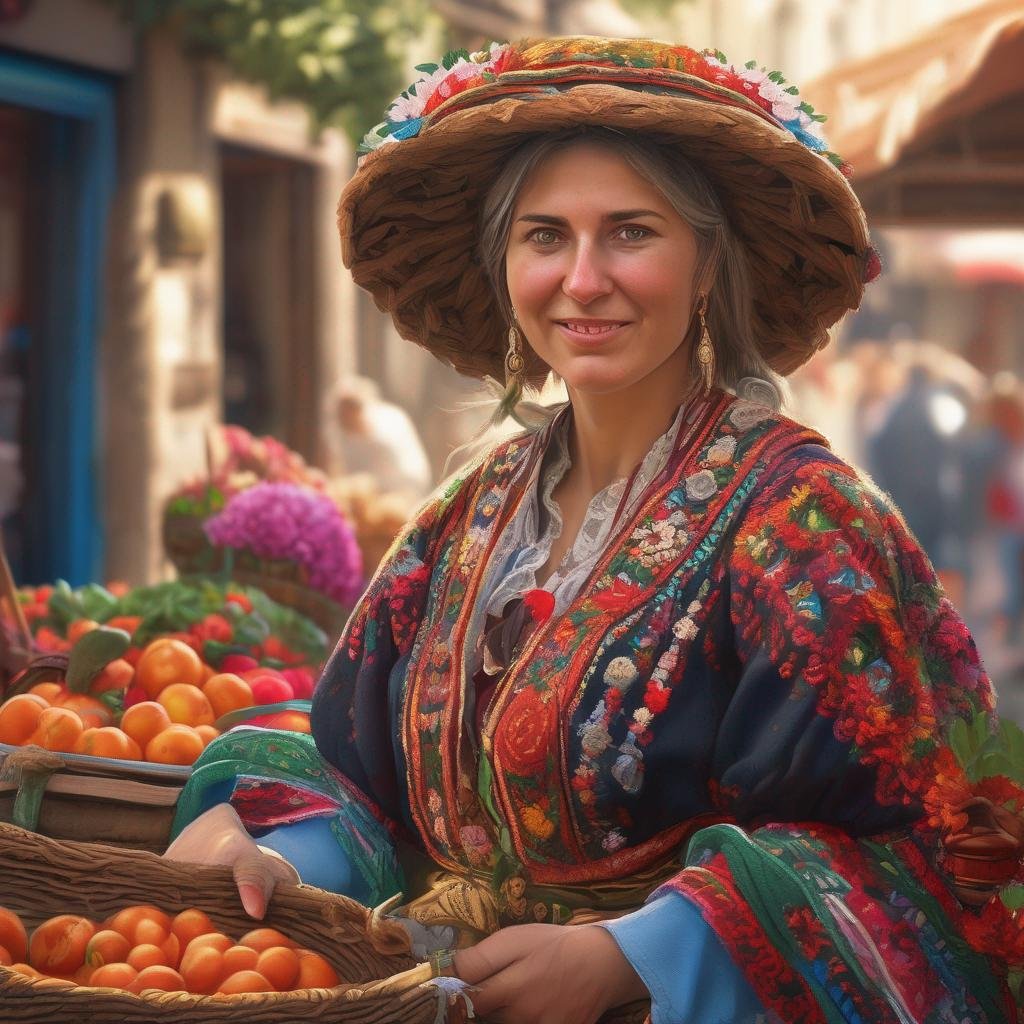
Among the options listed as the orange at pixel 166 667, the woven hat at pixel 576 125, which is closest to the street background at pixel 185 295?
the orange at pixel 166 667

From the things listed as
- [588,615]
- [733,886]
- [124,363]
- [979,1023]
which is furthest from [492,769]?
[124,363]

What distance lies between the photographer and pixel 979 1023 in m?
2.05

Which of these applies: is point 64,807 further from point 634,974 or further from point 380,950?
point 634,974

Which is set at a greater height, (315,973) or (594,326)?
(594,326)

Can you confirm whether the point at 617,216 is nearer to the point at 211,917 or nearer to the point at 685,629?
the point at 685,629

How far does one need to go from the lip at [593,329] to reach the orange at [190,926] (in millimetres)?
876

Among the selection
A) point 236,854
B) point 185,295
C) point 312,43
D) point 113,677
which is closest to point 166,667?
point 113,677

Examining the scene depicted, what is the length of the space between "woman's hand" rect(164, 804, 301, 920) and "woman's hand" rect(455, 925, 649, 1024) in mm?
292

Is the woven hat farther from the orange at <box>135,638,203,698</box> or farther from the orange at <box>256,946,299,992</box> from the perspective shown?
the orange at <box>256,946,299,992</box>

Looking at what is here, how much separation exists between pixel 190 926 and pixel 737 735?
695mm

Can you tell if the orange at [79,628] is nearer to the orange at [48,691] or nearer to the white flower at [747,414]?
the orange at [48,691]

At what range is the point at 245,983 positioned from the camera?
1.97m

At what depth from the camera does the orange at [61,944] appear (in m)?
2.10

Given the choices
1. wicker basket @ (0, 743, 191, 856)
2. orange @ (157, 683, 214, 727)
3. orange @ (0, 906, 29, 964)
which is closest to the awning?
orange @ (157, 683, 214, 727)
